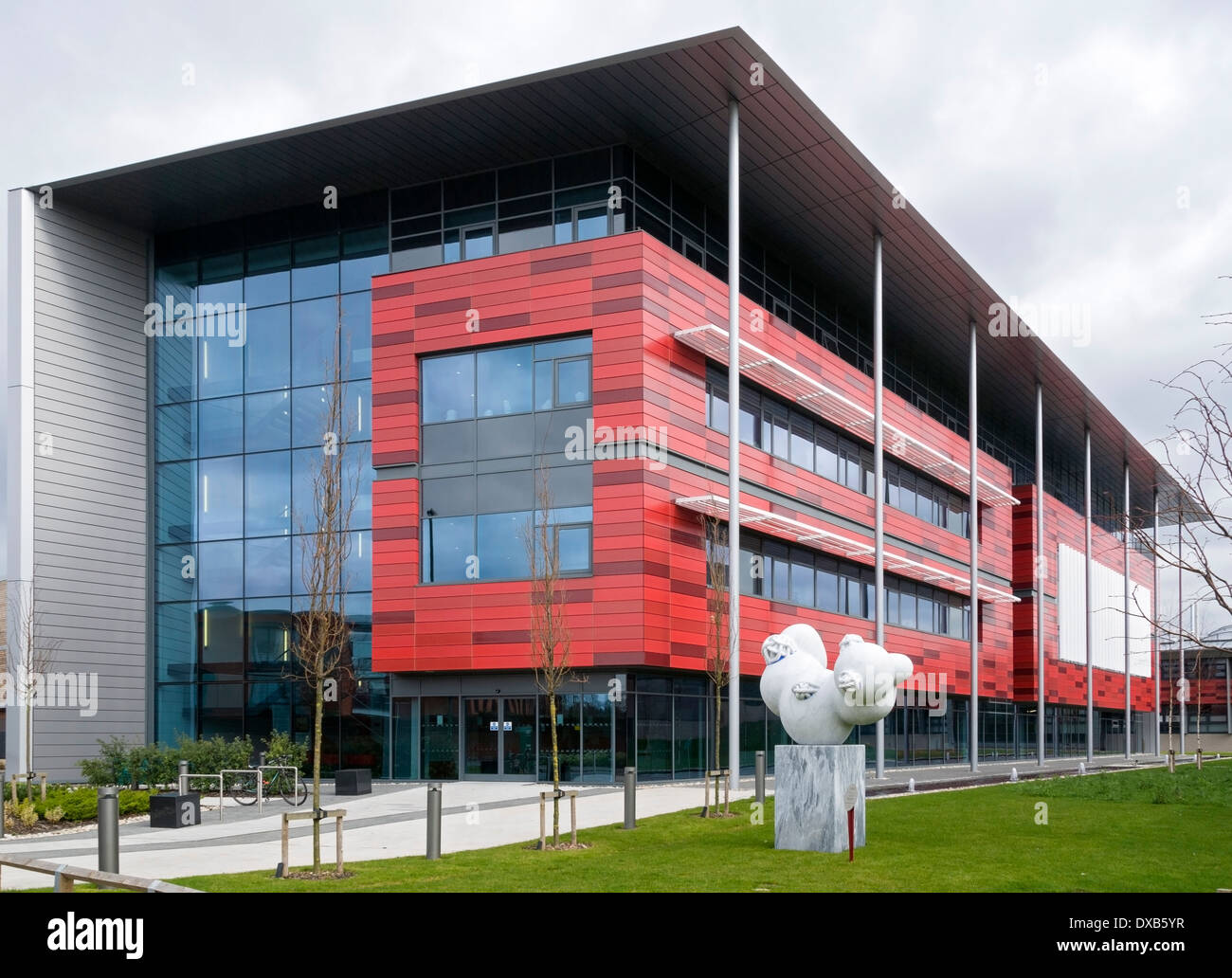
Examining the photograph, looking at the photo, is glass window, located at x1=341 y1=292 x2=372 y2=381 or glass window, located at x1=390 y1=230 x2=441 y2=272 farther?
glass window, located at x1=341 y1=292 x2=372 y2=381

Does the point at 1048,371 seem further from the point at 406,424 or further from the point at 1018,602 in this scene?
the point at 406,424

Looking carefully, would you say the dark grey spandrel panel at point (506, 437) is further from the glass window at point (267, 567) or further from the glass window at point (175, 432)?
the glass window at point (175, 432)

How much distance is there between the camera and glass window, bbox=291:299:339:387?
36.6m

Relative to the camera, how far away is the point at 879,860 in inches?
591

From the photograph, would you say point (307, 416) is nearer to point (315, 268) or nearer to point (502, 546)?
point (315, 268)

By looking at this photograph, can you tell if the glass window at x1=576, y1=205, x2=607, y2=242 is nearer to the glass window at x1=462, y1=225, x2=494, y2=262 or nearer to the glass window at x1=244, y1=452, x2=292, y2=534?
the glass window at x1=462, y1=225, x2=494, y2=262

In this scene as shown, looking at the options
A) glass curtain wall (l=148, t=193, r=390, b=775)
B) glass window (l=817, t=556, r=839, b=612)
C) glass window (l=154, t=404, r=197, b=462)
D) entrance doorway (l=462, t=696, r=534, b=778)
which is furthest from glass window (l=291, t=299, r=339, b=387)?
glass window (l=817, t=556, r=839, b=612)

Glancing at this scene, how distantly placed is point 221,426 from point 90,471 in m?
3.94

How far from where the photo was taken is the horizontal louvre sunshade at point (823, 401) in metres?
33.4

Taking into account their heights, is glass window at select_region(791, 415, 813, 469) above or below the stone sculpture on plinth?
above

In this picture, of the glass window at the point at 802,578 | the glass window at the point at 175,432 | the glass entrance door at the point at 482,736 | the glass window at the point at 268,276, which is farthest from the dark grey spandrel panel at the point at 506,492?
the glass window at the point at 175,432

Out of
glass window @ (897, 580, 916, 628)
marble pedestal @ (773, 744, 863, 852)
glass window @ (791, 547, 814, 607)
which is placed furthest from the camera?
glass window @ (897, 580, 916, 628)

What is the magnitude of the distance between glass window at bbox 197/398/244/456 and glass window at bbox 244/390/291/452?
27cm
